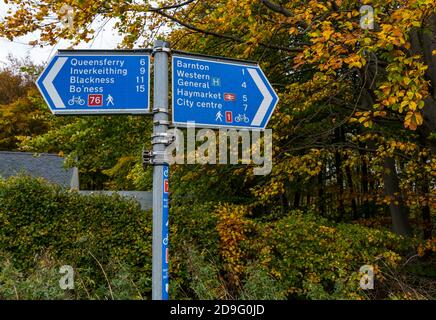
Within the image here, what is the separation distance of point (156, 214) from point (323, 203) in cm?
1052

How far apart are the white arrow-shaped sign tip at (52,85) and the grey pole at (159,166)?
0.53 m

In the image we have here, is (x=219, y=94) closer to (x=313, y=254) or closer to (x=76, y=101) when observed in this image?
(x=76, y=101)

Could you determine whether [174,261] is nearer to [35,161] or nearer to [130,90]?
[130,90]

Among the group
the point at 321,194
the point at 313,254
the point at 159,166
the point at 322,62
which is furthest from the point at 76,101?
the point at 321,194

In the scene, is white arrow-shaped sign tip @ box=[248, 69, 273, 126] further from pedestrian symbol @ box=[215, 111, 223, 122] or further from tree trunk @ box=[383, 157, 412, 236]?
tree trunk @ box=[383, 157, 412, 236]

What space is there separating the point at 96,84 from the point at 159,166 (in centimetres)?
59

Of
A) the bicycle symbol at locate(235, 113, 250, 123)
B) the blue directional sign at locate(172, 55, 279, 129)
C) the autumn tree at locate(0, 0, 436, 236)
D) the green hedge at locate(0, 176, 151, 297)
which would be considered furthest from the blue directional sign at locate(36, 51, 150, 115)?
the green hedge at locate(0, 176, 151, 297)

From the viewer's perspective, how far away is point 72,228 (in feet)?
18.5

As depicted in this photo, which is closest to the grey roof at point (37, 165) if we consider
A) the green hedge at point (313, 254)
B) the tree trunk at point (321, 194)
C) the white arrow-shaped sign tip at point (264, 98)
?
the tree trunk at point (321, 194)

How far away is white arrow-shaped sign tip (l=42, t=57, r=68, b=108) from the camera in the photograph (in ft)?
7.51

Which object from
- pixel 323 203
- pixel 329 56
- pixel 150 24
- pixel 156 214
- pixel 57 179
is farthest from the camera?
pixel 57 179

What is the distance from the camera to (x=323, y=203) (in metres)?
12.0

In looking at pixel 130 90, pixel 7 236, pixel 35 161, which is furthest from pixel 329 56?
pixel 35 161

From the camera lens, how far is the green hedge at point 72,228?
5457 millimetres
